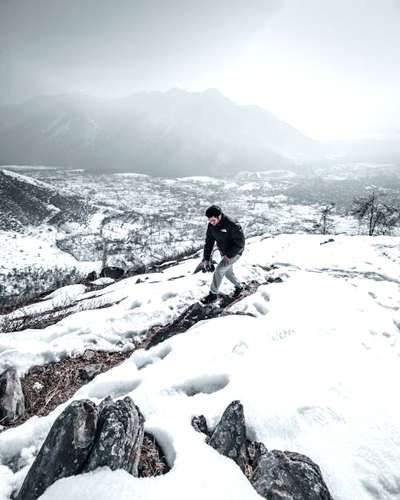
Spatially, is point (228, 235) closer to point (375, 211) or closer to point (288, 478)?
point (288, 478)

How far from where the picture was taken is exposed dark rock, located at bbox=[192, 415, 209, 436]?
3121 mm

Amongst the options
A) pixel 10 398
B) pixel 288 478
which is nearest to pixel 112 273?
pixel 10 398

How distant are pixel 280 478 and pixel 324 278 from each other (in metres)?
7.24

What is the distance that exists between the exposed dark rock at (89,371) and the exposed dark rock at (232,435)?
2846 mm

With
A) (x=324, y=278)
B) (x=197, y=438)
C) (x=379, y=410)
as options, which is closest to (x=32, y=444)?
(x=197, y=438)

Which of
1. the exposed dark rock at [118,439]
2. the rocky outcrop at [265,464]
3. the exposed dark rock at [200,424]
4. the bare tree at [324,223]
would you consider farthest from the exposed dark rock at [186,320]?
the bare tree at [324,223]

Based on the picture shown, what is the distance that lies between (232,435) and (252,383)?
0.94 metres

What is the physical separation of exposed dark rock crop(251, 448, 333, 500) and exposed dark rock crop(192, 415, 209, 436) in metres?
0.69

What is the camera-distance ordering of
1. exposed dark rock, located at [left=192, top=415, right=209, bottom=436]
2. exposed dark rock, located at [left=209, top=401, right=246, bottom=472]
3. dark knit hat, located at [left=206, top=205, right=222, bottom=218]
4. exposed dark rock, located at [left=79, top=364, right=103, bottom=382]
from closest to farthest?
exposed dark rock, located at [left=209, top=401, right=246, bottom=472] < exposed dark rock, located at [left=192, top=415, right=209, bottom=436] < exposed dark rock, located at [left=79, top=364, right=103, bottom=382] < dark knit hat, located at [left=206, top=205, right=222, bottom=218]

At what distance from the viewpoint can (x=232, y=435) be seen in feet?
9.58

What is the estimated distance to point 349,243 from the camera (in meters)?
14.9

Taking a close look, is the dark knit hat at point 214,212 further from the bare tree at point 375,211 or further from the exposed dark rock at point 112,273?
the bare tree at point 375,211

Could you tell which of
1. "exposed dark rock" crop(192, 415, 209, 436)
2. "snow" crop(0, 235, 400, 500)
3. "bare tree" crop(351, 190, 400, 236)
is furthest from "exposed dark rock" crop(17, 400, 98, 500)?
"bare tree" crop(351, 190, 400, 236)

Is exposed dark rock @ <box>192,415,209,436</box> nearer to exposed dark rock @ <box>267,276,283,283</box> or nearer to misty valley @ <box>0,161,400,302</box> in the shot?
exposed dark rock @ <box>267,276,283,283</box>
